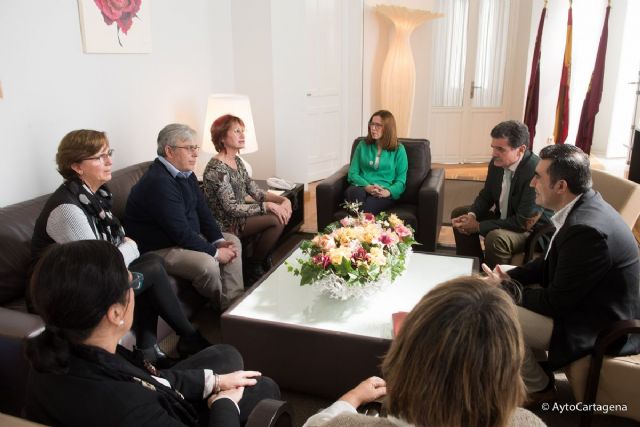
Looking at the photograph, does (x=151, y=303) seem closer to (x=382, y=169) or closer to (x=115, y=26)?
(x=115, y=26)

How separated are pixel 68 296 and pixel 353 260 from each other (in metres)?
1.23

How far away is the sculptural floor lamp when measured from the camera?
570 centimetres

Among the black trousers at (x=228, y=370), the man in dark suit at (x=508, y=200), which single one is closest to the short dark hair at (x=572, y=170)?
the man in dark suit at (x=508, y=200)

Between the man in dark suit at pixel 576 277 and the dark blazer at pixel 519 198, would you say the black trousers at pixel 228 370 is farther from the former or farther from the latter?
the dark blazer at pixel 519 198

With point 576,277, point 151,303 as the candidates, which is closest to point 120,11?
point 151,303

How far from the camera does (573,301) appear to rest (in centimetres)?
183

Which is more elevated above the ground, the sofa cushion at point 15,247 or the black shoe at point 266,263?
the sofa cushion at point 15,247

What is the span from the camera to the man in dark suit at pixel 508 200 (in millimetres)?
2861

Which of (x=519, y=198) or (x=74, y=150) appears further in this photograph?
(x=519, y=198)

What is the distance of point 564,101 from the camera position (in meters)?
5.68

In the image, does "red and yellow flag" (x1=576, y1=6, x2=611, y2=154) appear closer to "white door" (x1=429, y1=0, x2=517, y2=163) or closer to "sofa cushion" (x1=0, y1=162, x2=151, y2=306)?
"white door" (x1=429, y1=0, x2=517, y2=163)

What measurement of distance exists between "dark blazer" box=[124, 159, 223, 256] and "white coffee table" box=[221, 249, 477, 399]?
0.61 m

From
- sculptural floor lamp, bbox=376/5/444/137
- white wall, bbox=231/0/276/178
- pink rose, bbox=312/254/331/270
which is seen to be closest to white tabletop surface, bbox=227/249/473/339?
pink rose, bbox=312/254/331/270

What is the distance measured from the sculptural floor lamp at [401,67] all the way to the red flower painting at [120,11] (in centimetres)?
315
